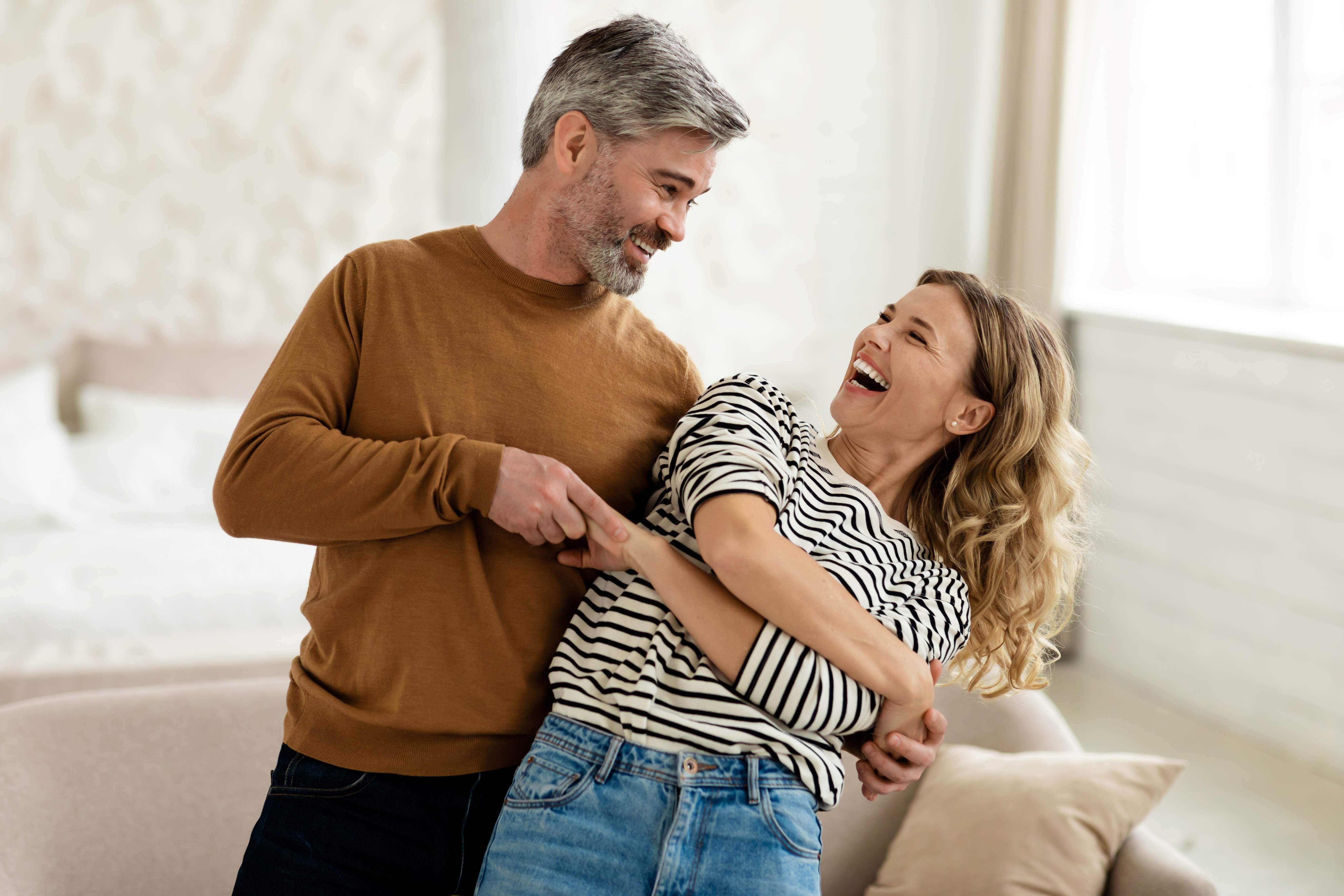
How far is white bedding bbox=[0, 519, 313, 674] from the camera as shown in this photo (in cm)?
273

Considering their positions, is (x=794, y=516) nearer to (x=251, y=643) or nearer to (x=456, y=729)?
(x=456, y=729)

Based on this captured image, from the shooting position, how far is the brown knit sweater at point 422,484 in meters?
1.27

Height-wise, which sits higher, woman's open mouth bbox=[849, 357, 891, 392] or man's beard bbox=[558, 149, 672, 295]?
man's beard bbox=[558, 149, 672, 295]

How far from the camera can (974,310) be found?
59.4 inches

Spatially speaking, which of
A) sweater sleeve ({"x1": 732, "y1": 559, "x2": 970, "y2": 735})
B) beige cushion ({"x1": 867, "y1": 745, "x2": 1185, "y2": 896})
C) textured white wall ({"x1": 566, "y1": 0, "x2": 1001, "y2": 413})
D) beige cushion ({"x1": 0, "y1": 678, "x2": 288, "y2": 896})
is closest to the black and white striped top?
sweater sleeve ({"x1": 732, "y1": 559, "x2": 970, "y2": 735})

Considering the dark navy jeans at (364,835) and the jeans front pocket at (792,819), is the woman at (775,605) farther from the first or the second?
the dark navy jeans at (364,835)

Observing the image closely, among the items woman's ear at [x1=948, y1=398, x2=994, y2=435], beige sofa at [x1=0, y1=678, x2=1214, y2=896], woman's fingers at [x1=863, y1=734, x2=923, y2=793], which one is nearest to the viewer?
woman's fingers at [x1=863, y1=734, x2=923, y2=793]

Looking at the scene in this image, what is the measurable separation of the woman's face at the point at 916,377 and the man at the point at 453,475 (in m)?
0.30

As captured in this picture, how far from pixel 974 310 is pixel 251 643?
2.02 metres

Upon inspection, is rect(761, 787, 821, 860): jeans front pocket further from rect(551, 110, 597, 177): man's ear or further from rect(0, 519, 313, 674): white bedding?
rect(0, 519, 313, 674): white bedding

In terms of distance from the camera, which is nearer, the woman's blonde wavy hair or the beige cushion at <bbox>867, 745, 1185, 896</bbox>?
the woman's blonde wavy hair

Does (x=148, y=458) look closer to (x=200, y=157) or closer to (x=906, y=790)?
(x=200, y=157)

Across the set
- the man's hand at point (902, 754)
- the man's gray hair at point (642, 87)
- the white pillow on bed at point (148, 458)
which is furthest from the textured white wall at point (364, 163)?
the man's hand at point (902, 754)

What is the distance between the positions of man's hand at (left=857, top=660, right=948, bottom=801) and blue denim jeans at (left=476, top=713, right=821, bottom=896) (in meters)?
0.18
